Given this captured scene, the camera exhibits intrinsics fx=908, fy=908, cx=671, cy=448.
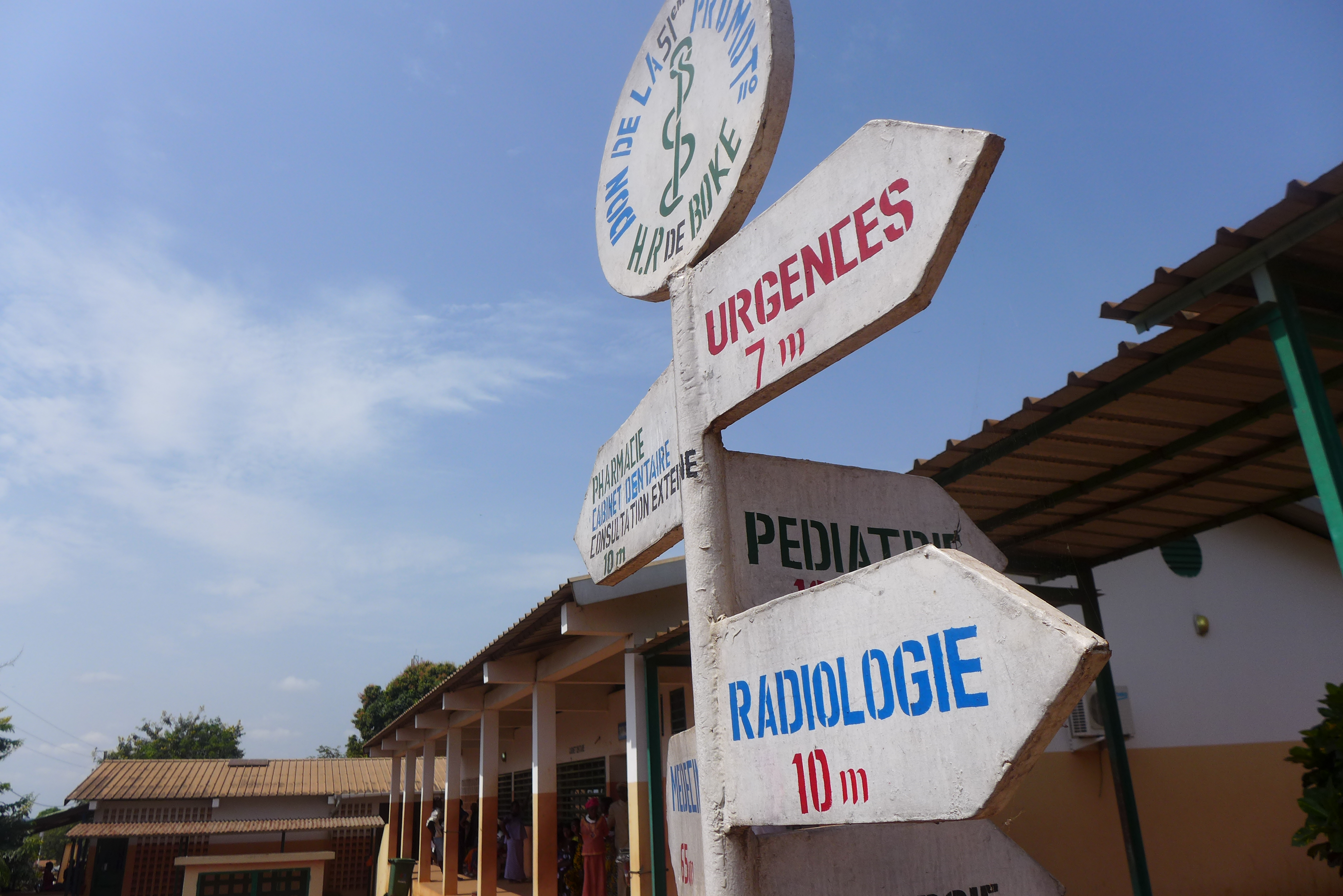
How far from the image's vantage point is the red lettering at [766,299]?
1693 millimetres

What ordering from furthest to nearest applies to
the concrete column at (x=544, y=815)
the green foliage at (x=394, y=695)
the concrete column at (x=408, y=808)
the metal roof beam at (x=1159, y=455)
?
the green foliage at (x=394, y=695), the concrete column at (x=408, y=808), the concrete column at (x=544, y=815), the metal roof beam at (x=1159, y=455)

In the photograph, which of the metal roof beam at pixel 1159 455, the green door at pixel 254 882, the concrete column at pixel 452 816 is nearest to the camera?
the metal roof beam at pixel 1159 455

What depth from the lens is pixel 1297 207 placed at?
11.2 ft

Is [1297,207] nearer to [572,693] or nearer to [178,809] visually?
[572,693]

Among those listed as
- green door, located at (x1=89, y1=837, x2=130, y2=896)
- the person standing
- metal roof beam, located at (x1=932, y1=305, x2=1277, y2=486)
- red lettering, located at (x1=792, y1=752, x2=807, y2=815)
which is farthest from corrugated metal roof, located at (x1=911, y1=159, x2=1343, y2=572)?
green door, located at (x1=89, y1=837, x2=130, y2=896)

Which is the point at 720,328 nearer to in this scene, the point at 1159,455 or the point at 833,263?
the point at 833,263

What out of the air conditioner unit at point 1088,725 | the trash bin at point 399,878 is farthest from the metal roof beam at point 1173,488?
the trash bin at point 399,878

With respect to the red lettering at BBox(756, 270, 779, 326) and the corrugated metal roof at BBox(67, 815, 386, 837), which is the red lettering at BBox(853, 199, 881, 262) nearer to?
the red lettering at BBox(756, 270, 779, 326)

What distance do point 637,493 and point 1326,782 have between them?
4.49 meters

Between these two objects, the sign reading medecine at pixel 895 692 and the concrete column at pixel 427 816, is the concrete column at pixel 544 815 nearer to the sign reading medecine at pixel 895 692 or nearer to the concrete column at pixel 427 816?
the concrete column at pixel 427 816

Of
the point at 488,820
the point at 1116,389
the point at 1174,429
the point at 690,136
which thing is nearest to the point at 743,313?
the point at 690,136

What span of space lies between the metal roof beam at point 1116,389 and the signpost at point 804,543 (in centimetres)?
230

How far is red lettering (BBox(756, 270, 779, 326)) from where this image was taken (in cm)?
169

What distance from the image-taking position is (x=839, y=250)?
1569 millimetres
